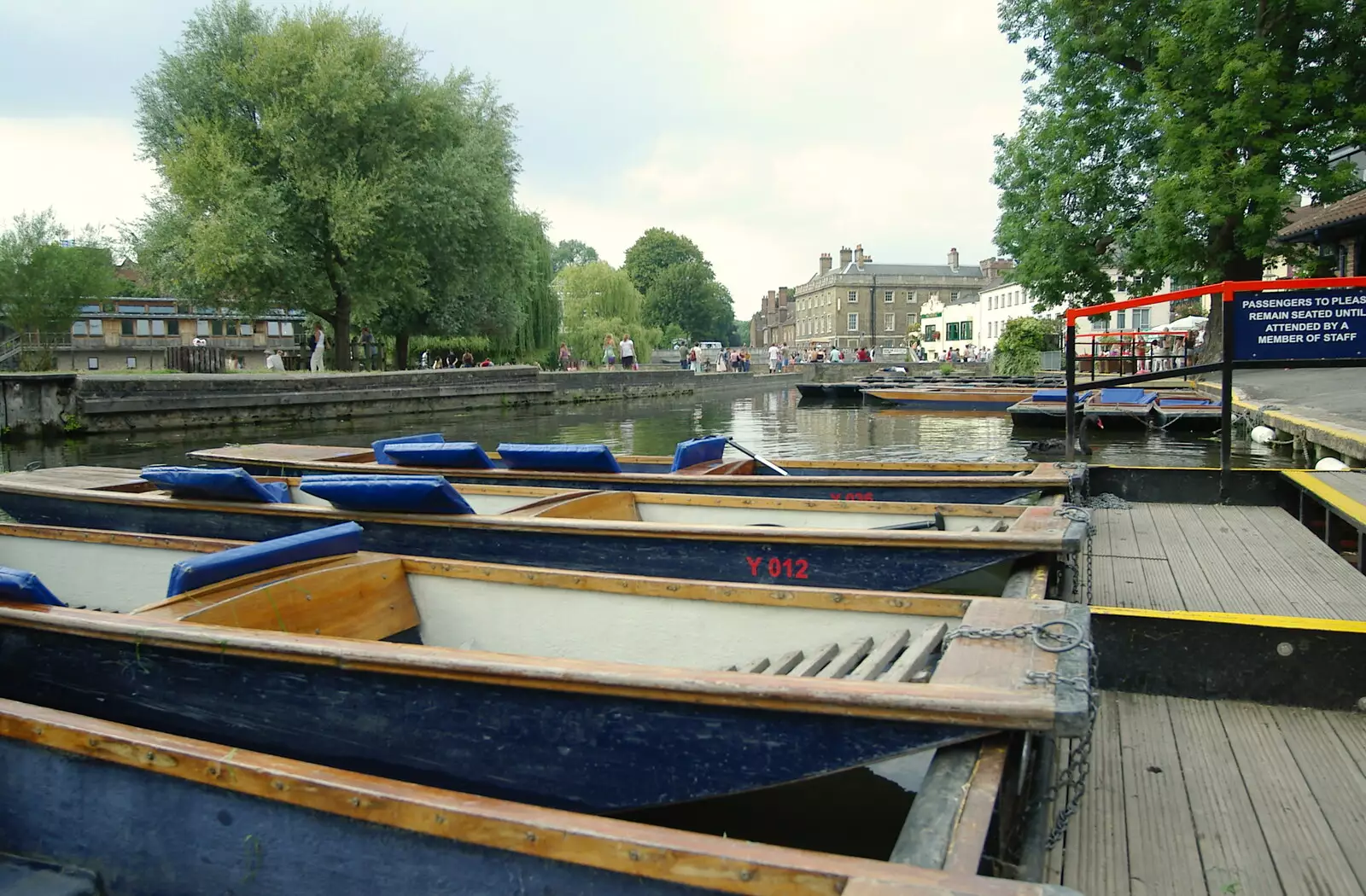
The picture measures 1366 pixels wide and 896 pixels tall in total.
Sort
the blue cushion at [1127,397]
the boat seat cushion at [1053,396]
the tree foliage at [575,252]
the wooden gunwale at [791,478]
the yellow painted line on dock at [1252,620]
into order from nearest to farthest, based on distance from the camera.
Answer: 1. the yellow painted line on dock at [1252,620]
2. the wooden gunwale at [791,478]
3. the blue cushion at [1127,397]
4. the boat seat cushion at [1053,396]
5. the tree foliage at [575,252]

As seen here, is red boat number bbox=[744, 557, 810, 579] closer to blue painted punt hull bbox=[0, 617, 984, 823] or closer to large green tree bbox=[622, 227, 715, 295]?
blue painted punt hull bbox=[0, 617, 984, 823]

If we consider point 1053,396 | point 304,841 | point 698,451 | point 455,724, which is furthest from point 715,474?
point 1053,396

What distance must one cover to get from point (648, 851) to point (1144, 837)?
1.47m

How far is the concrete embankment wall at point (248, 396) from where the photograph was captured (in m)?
17.7

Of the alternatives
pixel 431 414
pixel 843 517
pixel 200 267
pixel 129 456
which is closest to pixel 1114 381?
pixel 843 517

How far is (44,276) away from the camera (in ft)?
133

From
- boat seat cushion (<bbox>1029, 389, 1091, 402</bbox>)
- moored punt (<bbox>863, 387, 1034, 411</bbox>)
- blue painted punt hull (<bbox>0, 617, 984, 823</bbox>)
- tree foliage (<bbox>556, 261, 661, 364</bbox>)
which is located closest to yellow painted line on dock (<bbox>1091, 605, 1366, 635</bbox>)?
blue painted punt hull (<bbox>0, 617, 984, 823</bbox>)

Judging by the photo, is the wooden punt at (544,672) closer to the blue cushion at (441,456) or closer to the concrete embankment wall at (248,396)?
the blue cushion at (441,456)

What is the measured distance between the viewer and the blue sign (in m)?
5.70

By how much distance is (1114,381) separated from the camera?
7.00 meters

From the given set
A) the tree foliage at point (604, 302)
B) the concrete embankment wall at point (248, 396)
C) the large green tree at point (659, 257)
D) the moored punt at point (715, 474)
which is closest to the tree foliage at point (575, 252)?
the large green tree at point (659, 257)

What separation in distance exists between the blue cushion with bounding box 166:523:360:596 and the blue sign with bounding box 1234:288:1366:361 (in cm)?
565

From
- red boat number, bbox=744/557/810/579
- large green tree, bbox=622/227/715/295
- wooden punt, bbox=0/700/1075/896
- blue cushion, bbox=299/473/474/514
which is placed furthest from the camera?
large green tree, bbox=622/227/715/295

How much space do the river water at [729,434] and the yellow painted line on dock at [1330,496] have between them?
6.40 m
